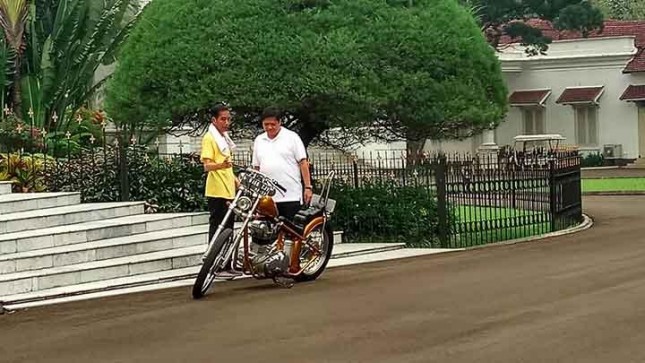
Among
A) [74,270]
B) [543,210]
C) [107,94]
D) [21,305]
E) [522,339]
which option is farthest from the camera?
[543,210]

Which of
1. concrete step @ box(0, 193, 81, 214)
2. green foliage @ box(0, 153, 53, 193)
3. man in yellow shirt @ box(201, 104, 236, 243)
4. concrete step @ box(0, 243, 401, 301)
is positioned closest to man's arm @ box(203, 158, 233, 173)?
man in yellow shirt @ box(201, 104, 236, 243)

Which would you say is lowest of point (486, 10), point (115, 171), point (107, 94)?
point (115, 171)

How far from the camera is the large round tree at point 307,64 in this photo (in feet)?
55.0

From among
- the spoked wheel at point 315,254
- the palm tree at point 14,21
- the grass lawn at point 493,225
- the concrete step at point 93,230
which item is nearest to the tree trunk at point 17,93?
the palm tree at point 14,21

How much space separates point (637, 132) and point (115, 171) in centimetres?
4028

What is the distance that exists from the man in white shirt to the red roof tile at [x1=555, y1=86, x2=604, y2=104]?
4153 centimetres

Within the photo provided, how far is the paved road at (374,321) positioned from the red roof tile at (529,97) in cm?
4045

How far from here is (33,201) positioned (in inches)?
584

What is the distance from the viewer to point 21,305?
11.3 m

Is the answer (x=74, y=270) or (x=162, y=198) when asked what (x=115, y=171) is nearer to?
(x=162, y=198)

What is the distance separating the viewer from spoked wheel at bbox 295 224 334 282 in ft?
41.5

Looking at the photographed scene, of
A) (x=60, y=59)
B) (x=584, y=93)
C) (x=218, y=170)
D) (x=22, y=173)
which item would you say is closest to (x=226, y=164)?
(x=218, y=170)

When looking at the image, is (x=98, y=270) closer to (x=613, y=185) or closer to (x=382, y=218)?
(x=382, y=218)

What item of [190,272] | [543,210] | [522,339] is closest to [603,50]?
[543,210]
